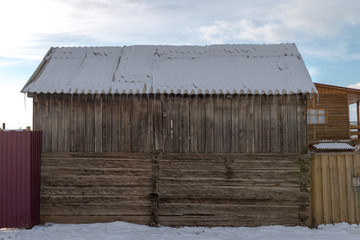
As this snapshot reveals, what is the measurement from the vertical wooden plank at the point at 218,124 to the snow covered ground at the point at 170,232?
2.28 m

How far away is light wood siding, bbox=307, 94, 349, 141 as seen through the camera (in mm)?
21281

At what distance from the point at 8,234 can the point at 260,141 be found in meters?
7.26

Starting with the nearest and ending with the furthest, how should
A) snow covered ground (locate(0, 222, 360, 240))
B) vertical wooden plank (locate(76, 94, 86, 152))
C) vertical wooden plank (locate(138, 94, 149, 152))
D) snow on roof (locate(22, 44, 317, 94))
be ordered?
snow covered ground (locate(0, 222, 360, 240))
snow on roof (locate(22, 44, 317, 94))
vertical wooden plank (locate(138, 94, 149, 152))
vertical wooden plank (locate(76, 94, 86, 152))

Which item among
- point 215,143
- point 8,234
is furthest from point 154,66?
point 8,234

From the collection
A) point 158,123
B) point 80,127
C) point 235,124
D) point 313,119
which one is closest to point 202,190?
point 235,124

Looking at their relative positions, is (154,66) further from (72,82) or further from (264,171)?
(264,171)

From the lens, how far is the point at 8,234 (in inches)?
307

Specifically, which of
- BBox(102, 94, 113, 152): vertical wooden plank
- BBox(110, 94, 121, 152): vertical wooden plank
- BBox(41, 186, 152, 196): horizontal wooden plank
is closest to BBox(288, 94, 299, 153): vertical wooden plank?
BBox(41, 186, 152, 196): horizontal wooden plank

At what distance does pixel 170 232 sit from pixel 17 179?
14.6 ft

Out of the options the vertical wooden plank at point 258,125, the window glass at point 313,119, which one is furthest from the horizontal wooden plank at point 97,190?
the window glass at point 313,119

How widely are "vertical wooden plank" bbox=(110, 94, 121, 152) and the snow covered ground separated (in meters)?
2.20

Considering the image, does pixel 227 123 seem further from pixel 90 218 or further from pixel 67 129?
pixel 90 218

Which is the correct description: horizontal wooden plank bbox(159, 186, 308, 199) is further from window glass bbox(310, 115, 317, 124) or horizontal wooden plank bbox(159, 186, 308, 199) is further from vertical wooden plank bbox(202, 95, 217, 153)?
window glass bbox(310, 115, 317, 124)

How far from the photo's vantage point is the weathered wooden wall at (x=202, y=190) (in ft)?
27.8
